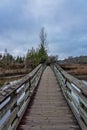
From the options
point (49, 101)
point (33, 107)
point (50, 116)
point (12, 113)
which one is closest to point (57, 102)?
point (49, 101)

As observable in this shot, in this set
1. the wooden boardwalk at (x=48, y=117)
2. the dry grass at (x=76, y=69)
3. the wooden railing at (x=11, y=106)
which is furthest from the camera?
the dry grass at (x=76, y=69)

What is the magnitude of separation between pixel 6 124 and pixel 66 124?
1.70 metres

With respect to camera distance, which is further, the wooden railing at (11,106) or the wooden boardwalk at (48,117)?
the wooden boardwalk at (48,117)

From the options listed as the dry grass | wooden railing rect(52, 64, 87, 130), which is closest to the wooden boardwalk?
wooden railing rect(52, 64, 87, 130)

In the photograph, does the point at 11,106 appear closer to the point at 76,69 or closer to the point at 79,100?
the point at 79,100

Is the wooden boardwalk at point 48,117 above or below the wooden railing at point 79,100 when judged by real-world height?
below

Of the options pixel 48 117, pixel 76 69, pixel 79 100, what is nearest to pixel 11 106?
pixel 79 100

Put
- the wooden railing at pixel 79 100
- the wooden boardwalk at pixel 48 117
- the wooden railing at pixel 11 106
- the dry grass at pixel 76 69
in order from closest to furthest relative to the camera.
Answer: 1. the wooden railing at pixel 11 106
2. the wooden railing at pixel 79 100
3. the wooden boardwalk at pixel 48 117
4. the dry grass at pixel 76 69

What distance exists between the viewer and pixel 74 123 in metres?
4.98

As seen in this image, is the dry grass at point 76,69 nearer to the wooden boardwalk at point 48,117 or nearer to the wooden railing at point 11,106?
the wooden boardwalk at point 48,117

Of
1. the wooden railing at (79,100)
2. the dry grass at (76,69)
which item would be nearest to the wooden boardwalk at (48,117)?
the wooden railing at (79,100)

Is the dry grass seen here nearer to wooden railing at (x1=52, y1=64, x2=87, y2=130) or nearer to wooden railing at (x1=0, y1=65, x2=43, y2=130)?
wooden railing at (x1=52, y1=64, x2=87, y2=130)

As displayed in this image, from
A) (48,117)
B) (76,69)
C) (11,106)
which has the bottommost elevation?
(48,117)

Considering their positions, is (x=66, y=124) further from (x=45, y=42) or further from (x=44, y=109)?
(x=45, y=42)
